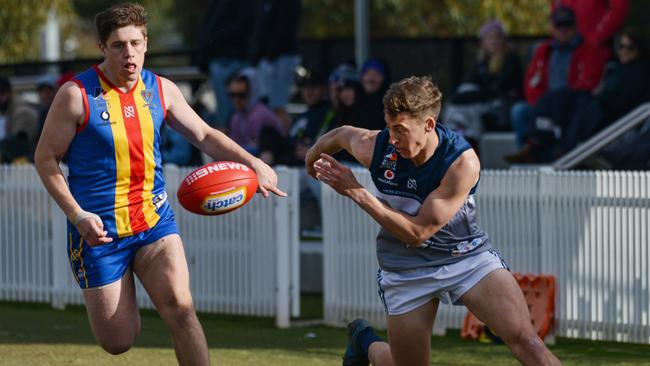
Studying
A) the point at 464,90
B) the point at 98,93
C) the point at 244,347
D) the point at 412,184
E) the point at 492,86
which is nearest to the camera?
the point at 412,184

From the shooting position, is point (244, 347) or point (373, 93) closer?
point (244, 347)

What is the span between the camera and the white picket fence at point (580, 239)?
903 cm

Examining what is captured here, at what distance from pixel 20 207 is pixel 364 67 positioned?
3.77 metres

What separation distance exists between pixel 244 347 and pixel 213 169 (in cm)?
293

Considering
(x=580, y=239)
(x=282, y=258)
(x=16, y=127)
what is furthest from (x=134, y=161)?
(x=16, y=127)

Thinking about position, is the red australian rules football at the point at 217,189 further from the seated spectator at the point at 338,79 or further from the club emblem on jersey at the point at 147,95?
the seated spectator at the point at 338,79

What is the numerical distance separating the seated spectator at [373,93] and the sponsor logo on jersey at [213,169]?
555 centimetres

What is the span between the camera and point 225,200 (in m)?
6.70

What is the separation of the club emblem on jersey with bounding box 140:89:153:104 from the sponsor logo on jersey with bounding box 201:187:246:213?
627 mm

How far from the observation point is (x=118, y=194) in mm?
6773

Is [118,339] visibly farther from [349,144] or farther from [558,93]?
[558,93]

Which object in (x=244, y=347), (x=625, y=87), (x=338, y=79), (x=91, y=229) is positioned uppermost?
(x=338, y=79)

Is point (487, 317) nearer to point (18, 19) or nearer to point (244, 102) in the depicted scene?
point (244, 102)

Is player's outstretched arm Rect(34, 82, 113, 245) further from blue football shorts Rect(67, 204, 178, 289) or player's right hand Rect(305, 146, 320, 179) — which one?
player's right hand Rect(305, 146, 320, 179)
